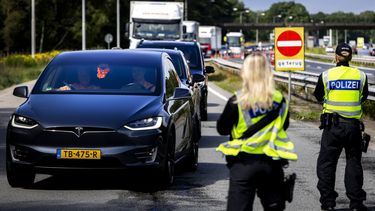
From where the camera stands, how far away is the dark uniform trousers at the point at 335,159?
28.0 feet

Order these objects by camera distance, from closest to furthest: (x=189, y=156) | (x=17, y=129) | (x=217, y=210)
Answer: (x=217, y=210) → (x=17, y=129) → (x=189, y=156)

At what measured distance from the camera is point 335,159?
28.4 feet

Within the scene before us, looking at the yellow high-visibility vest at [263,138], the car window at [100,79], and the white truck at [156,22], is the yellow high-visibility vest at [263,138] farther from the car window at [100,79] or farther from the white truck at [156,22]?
the white truck at [156,22]

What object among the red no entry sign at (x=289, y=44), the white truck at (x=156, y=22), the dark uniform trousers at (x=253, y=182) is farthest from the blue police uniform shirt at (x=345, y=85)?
the white truck at (x=156, y=22)

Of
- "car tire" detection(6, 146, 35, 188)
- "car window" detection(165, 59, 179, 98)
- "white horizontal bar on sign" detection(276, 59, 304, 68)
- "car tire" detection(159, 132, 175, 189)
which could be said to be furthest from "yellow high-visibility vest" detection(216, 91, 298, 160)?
"white horizontal bar on sign" detection(276, 59, 304, 68)

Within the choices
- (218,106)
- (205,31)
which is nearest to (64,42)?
(205,31)

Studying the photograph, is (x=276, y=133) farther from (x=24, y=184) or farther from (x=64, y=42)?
(x=64, y=42)

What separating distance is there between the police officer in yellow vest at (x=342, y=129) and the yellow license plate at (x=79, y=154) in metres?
2.23

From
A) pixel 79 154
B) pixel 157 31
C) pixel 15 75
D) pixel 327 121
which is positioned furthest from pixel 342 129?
pixel 15 75

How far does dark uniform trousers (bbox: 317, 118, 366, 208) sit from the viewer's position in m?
8.54

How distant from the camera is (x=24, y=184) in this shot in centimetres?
1000

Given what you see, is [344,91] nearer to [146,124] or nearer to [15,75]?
[146,124]

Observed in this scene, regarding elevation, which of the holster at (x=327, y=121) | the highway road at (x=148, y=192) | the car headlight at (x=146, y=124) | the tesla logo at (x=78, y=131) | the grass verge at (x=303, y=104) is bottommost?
the grass verge at (x=303, y=104)

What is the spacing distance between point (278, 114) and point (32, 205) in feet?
11.5
